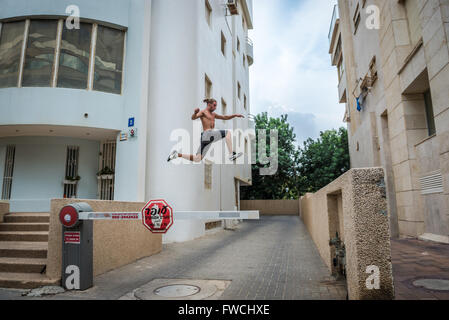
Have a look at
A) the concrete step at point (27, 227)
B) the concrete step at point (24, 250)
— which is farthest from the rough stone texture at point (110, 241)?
the concrete step at point (27, 227)

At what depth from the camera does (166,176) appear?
10.9m

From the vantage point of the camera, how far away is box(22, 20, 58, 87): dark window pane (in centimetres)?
1016

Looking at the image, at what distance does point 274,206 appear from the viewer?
3569cm

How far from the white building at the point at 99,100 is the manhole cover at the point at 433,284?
7.71 meters

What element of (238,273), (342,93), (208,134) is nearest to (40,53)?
(208,134)

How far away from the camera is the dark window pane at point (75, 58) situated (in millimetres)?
10281

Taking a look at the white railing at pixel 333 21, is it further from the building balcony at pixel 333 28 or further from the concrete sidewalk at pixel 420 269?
the concrete sidewalk at pixel 420 269

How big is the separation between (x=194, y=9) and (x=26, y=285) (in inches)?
443

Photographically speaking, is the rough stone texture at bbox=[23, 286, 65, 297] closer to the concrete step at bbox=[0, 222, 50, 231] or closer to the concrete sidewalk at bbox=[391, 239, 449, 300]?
the concrete step at bbox=[0, 222, 50, 231]

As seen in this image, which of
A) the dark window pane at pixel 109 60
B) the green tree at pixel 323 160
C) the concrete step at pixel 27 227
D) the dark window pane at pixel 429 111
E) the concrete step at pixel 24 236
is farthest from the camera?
the green tree at pixel 323 160

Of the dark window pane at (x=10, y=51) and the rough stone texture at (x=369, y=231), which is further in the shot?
the dark window pane at (x=10, y=51)
